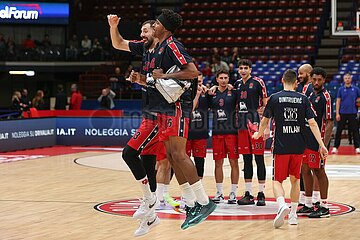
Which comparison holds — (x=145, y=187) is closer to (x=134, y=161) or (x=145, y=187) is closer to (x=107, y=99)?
(x=134, y=161)

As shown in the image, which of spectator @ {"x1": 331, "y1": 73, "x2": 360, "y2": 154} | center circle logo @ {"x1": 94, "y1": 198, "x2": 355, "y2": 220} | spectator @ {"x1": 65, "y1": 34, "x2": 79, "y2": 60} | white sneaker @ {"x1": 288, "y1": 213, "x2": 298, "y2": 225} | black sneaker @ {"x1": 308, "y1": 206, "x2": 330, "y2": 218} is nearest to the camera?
white sneaker @ {"x1": 288, "y1": 213, "x2": 298, "y2": 225}

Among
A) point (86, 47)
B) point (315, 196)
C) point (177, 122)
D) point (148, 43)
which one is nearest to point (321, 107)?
point (315, 196)

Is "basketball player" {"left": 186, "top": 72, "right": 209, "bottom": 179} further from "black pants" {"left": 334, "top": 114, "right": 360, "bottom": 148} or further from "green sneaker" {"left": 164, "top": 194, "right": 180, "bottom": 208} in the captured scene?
"black pants" {"left": 334, "top": 114, "right": 360, "bottom": 148}

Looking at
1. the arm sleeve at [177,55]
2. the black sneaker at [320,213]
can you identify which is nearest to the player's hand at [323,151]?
the black sneaker at [320,213]

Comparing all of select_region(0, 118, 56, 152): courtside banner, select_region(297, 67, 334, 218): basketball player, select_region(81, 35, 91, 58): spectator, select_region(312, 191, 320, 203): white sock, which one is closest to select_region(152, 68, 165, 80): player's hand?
select_region(297, 67, 334, 218): basketball player

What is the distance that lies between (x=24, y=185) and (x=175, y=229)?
4933 millimetres

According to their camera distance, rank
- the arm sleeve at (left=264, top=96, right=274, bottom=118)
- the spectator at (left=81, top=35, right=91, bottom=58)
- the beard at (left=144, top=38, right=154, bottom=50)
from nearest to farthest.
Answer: the beard at (left=144, top=38, right=154, bottom=50) < the arm sleeve at (left=264, top=96, right=274, bottom=118) < the spectator at (left=81, top=35, right=91, bottom=58)

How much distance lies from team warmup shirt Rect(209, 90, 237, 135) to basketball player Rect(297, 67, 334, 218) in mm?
1421

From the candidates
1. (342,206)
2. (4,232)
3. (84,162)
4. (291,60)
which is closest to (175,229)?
(4,232)

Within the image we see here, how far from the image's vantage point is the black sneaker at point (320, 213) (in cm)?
989

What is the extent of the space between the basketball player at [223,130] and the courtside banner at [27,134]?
9.33m

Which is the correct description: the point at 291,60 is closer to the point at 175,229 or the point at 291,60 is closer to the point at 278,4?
the point at 278,4

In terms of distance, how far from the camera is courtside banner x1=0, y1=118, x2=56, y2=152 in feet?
64.3

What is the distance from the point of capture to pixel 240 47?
3066 centimetres
